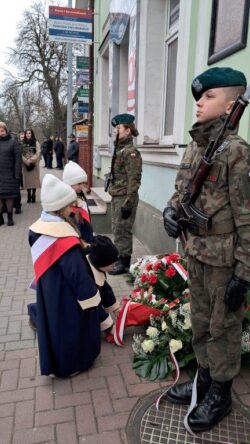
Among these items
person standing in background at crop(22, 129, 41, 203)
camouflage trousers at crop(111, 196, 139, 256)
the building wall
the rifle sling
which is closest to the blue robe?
the rifle sling

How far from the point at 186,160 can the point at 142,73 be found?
3.97m

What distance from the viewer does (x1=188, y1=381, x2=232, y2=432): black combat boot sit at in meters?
2.11

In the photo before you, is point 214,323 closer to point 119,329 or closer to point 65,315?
point 65,315

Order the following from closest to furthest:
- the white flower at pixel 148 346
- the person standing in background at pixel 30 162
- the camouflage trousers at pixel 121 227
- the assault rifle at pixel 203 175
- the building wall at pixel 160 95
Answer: the assault rifle at pixel 203 175
the white flower at pixel 148 346
the building wall at pixel 160 95
the camouflage trousers at pixel 121 227
the person standing in background at pixel 30 162

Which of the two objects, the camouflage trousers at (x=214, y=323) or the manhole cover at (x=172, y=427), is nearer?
the camouflage trousers at (x=214, y=323)

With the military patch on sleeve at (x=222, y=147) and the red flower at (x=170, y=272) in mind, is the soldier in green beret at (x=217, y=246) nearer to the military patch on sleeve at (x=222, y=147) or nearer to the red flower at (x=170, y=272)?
the military patch on sleeve at (x=222, y=147)

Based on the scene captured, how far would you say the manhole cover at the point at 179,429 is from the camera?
2070 millimetres

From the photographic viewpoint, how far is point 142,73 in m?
5.68

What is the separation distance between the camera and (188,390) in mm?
2357

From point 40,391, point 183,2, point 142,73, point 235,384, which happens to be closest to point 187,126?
point 183,2

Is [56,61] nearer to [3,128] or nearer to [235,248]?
[3,128]

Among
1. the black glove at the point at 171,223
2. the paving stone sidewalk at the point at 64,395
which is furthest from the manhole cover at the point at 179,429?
the black glove at the point at 171,223

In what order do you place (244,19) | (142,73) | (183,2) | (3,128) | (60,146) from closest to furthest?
(244,19) < (183,2) < (142,73) < (3,128) < (60,146)

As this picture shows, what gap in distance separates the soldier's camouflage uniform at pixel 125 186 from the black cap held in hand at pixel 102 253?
158 cm
